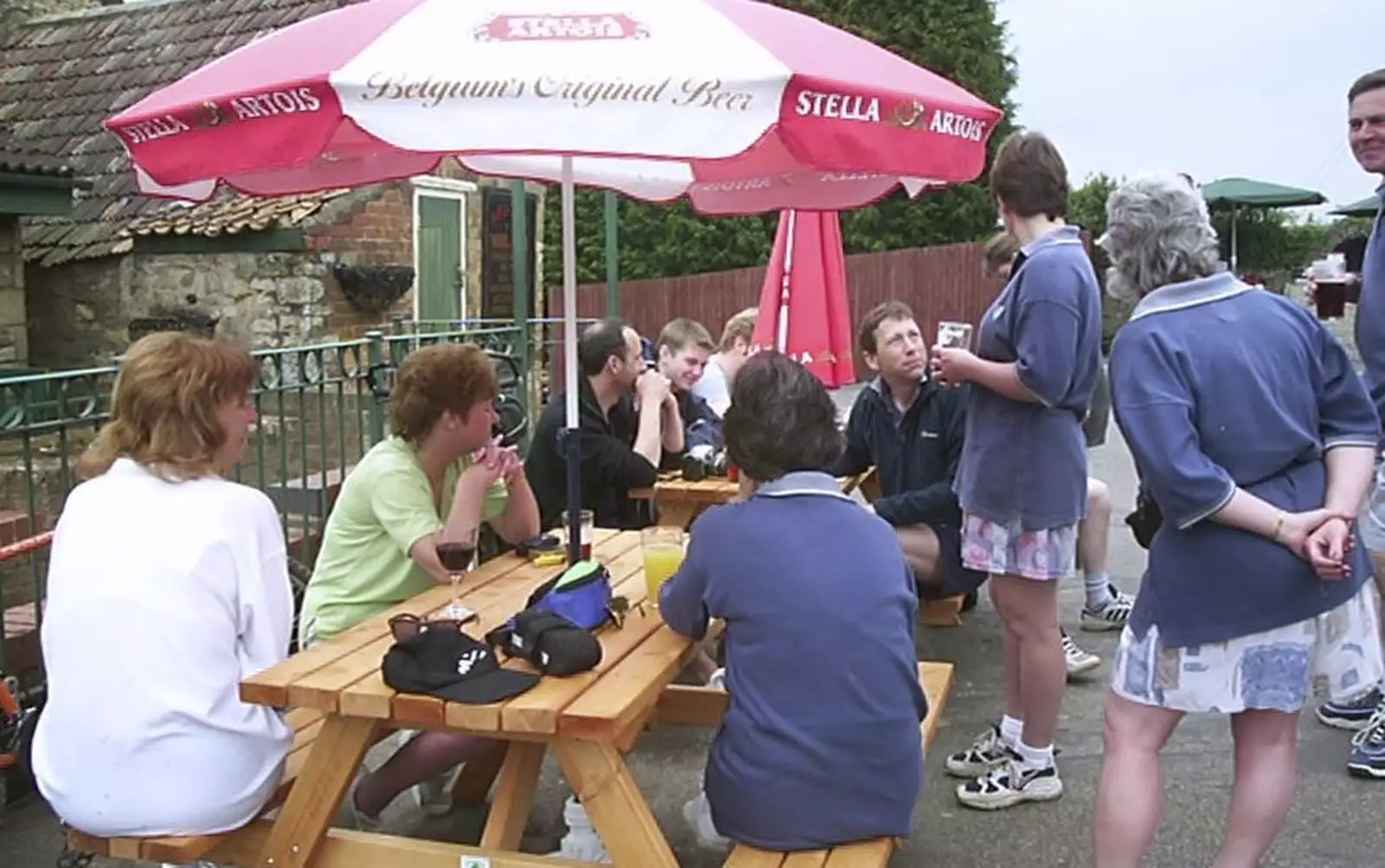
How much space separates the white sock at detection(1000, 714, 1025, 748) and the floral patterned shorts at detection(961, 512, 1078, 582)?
1.65 ft

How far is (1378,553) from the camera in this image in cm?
337

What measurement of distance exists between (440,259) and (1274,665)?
33.6ft

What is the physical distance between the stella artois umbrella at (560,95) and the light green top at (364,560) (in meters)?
0.79

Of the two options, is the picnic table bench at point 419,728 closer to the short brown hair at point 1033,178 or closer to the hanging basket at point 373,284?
the short brown hair at point 1033,178

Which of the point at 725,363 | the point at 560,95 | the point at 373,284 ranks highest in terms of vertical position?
the point at 560,95

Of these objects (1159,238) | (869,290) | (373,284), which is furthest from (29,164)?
(869,290)

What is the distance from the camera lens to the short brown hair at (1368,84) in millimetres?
3303

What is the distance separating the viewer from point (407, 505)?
3.15 meters

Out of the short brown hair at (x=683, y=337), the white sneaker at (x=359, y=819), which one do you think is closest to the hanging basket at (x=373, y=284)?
the short brown hair at (x=683, y=337)

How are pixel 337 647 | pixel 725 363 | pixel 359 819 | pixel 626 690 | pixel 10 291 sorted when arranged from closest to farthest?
pixel 626 690, pixel 337 647, pixel 359 819, pixel 725 363, pixel 10 291

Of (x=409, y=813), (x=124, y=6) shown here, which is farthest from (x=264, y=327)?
(x=409, y=813)

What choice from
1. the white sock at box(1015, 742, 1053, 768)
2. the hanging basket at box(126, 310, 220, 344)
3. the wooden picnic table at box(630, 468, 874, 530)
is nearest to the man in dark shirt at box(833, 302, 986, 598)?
the wooden picnic table at box(630, 468, 874, 530)

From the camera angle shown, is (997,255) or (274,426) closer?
(997,255)

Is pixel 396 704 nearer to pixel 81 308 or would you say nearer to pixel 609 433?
pixel 609 433
